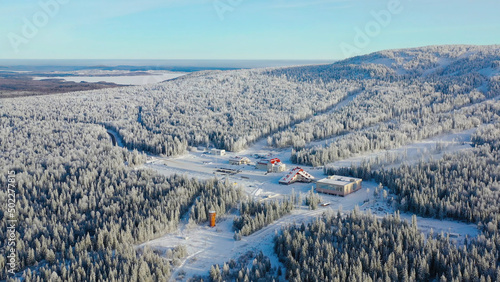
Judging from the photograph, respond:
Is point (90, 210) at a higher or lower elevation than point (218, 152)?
lower

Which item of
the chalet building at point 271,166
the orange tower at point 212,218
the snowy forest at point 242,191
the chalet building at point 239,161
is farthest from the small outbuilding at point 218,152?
the orange tower at point 212,218

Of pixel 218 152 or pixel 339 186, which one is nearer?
pixel 339 186

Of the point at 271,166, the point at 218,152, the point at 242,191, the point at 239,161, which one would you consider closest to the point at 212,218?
the point at 242,191

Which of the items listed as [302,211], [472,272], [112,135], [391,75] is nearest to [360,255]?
[472,272]

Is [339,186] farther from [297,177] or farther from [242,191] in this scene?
[242,191]

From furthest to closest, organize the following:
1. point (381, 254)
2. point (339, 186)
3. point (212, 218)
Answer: point (339, 186), point (212, 218), point (381, 254)

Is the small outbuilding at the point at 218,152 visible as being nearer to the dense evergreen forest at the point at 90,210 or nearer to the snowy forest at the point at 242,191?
the snowy forest at the point at 242,191
